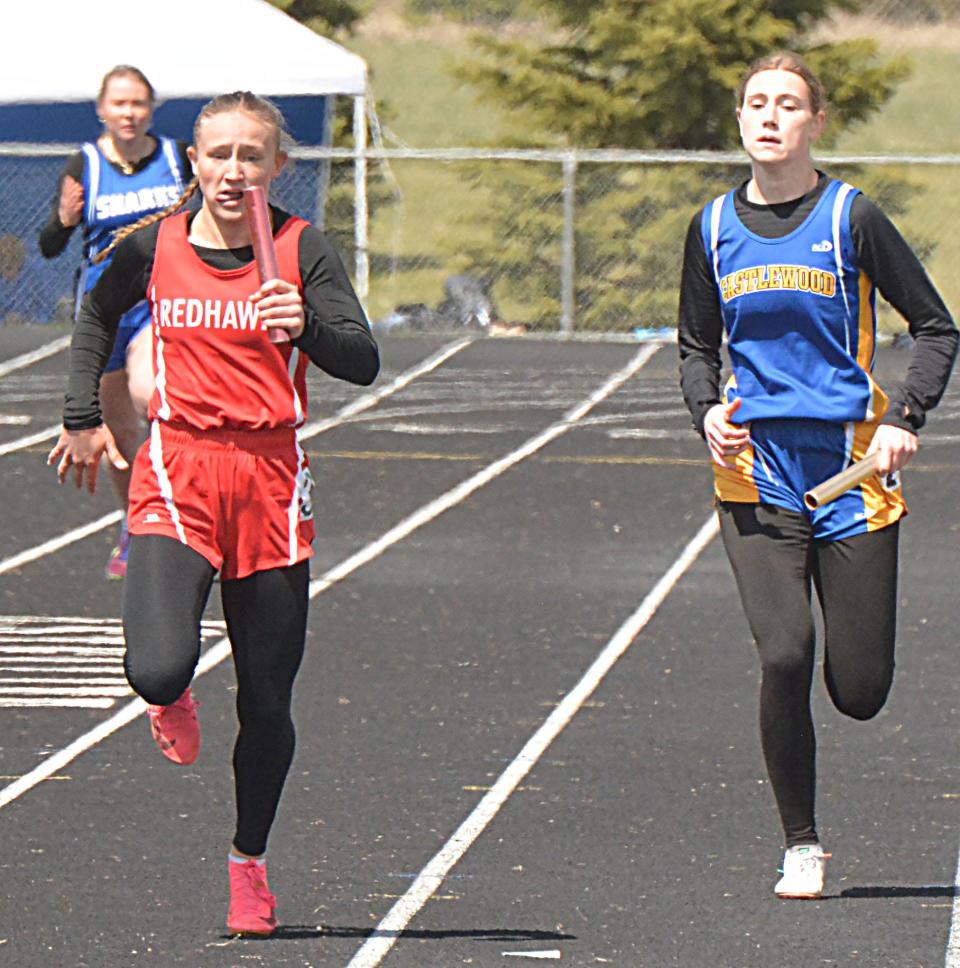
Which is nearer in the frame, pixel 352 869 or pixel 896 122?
pixel 352 869

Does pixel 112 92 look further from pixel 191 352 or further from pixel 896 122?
pixel 896 122

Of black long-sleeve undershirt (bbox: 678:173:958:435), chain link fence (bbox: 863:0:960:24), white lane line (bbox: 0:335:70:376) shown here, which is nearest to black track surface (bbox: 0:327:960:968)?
black long-sleeve undershirt (bbox: 678:173:958:435)

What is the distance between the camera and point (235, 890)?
583 cm

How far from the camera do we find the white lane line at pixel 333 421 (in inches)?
458

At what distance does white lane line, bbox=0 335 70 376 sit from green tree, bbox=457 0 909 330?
4576mm

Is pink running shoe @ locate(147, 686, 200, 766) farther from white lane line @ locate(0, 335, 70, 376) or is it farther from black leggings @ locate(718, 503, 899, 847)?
white lane line @ locate(0, 335, 70, 376)

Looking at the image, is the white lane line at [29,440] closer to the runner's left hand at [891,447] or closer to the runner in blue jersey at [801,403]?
the runner in blue jersey at [801,403]

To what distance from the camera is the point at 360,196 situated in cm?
2325

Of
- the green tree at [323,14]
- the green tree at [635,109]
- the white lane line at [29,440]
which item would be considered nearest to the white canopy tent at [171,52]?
the green tree at [635,109]

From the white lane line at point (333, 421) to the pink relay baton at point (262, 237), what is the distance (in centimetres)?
611

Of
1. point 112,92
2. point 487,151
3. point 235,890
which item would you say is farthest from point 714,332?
point 487,151

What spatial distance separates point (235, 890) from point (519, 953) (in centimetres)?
69

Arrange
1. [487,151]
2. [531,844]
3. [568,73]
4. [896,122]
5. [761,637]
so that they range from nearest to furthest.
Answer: [761,637]
[531,844]
[487,151]
[568,73]
[896,122]

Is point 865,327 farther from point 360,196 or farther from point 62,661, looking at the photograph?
point 360,196
